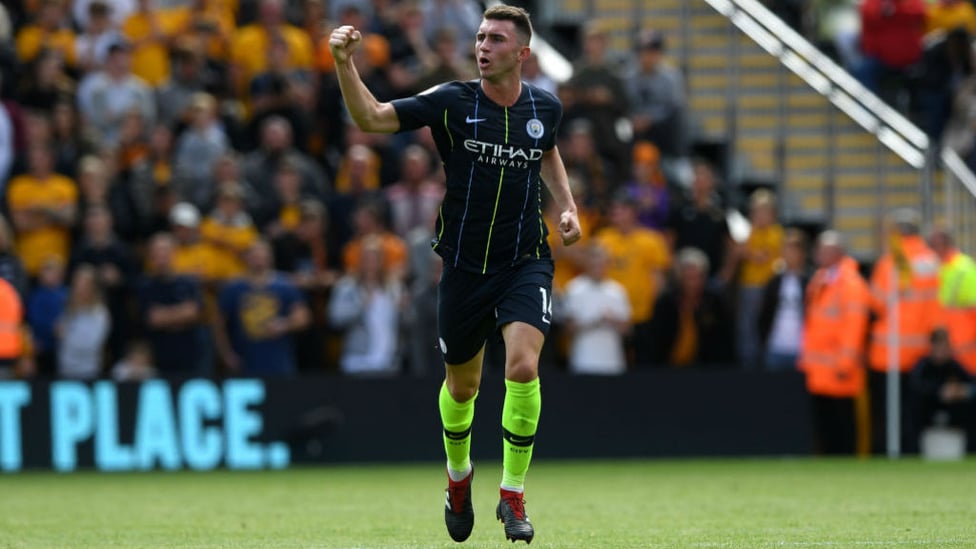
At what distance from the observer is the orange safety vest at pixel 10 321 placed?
52.4ft

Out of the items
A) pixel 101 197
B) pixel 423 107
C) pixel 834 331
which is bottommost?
pixel 834 331

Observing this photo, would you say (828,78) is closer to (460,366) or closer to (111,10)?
(111,10)

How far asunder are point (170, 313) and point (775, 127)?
788cm

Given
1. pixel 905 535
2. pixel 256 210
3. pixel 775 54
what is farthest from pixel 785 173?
pixel 905 535

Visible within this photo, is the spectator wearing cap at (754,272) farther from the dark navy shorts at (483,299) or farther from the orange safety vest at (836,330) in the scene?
the dark navy shorts at (483,299)

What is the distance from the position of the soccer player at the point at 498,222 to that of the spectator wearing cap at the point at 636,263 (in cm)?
875

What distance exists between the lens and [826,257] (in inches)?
695

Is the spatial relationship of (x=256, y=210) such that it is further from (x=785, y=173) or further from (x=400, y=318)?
(x=785, y=173)

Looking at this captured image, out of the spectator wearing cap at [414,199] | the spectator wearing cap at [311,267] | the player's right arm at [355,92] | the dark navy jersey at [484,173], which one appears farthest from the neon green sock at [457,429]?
the spectator wearing cap at [414,199]

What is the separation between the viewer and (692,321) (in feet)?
59.9

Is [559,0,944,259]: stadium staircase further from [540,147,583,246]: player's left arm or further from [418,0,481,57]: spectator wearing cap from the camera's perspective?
[540,147,583,246]: player's left arm

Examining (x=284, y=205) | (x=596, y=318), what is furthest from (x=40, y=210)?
(x=596, y=318)

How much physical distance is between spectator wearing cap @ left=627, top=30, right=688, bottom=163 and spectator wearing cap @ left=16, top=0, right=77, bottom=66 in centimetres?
614

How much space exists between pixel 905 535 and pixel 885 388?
899cm
